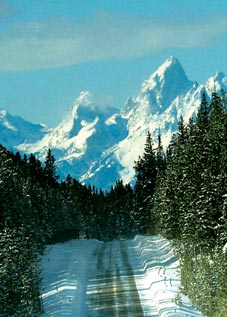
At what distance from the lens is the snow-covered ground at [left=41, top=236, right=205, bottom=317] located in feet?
130

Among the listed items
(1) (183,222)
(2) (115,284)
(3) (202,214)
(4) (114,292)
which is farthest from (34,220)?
(3) (202,214)

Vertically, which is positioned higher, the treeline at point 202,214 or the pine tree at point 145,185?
the pine tree at point 145,185

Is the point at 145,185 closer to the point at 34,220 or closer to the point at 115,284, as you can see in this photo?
the point at 34,220

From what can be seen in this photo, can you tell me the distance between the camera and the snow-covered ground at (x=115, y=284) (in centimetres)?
3950

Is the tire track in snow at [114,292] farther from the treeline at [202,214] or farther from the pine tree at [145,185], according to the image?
the pine tree at [145,185]

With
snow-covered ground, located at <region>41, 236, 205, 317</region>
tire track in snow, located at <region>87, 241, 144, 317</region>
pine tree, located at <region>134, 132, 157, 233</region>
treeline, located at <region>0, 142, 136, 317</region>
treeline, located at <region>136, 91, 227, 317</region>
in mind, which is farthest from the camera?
pine tree, located at <region>134, 132, 157, 233</region>

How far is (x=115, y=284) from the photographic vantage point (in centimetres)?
5078

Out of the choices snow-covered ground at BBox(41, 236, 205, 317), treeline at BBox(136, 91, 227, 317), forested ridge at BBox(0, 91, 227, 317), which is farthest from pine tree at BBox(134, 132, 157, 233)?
treeline at BBox(136, 91, 227, 317)

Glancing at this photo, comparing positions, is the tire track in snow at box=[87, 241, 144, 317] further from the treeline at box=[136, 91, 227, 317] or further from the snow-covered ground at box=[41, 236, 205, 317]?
the treeline at box=[136, 91, 227, 317]

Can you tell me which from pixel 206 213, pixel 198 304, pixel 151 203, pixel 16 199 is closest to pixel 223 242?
pixel 206 213

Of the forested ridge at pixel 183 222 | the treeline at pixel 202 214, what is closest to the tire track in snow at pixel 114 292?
the forested ridge at pixel 183 222

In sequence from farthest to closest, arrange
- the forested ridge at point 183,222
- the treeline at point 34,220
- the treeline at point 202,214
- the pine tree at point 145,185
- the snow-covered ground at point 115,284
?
the pine tree at point 145,185 < the snow-covered ground at point 115,284 < the treeline at point 34,220 < the forested ridge at point 183,222 < the treeline at point 202,214

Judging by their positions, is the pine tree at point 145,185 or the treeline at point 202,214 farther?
the pine tree at point 145,185

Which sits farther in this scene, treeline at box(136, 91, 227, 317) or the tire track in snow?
the tire track in snow
